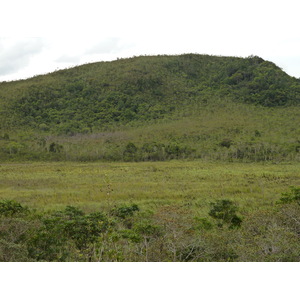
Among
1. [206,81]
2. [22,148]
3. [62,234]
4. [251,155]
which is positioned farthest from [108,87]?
[62,234]

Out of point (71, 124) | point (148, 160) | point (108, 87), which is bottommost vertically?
point (148, 160)

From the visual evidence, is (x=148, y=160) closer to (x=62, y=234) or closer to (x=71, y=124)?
(x=71, y=124)

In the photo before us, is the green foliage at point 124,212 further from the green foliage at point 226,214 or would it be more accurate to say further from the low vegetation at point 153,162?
the green foliage at point 226,214

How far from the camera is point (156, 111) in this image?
169ft

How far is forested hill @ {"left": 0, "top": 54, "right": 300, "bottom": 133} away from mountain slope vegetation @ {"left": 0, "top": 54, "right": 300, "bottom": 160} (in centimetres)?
16

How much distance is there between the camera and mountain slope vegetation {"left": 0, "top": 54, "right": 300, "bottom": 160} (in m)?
32.2

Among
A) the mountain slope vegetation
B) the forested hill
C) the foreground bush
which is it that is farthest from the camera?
the forested hill

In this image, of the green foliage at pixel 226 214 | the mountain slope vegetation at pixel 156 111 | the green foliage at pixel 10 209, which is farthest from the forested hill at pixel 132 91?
the green foliage at pixel 226 214

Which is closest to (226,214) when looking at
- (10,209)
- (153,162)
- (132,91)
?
(10,209)

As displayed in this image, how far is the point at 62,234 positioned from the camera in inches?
264

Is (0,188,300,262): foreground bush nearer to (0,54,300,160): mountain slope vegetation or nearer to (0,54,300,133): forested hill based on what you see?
(0,54,300,160): mountain slope vegetation

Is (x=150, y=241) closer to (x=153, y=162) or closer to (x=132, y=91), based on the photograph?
(x=153, y=162)

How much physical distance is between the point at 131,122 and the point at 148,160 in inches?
728

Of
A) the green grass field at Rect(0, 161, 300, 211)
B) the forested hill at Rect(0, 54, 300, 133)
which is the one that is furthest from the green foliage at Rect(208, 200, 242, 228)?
the forested hill at Rect(0, 54, 300, 133)
